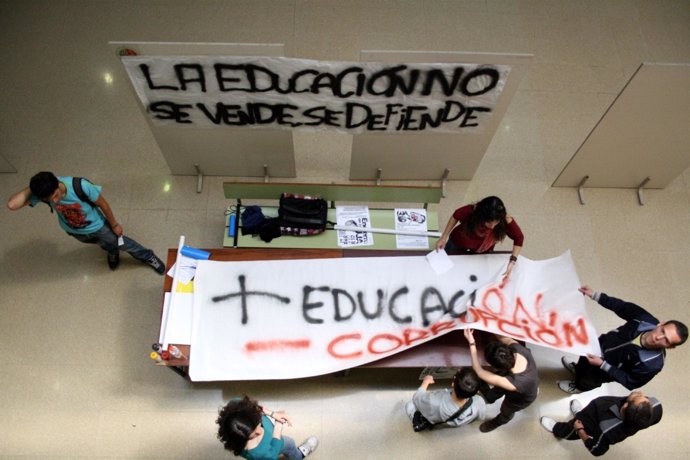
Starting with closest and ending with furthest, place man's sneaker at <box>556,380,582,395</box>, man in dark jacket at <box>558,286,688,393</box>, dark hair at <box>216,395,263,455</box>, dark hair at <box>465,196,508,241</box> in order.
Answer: dark hair at <box>216,395,263,455</box>, man in dark jacket at <box>558,286,688,393</box>, dark hair at <box>465,196,508,241</box>, man's sneaker at <box>556,380,582,395</box>

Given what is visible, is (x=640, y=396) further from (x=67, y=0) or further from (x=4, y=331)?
(x=67, y=0)

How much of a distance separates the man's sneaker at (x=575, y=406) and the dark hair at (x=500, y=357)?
3.81 feet

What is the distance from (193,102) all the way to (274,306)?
156 cm

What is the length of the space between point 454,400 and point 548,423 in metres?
1.04

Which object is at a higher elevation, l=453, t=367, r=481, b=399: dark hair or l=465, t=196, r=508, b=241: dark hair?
l=465, t=196, r=508, b=241: dark hair

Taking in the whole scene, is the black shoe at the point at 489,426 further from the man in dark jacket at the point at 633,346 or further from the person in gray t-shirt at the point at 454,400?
the man in dark jacket at the point at 633,346

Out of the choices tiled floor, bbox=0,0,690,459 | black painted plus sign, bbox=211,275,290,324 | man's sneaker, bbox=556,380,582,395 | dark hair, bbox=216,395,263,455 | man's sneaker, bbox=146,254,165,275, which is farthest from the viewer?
man's sneaker, bbox=146,254,165,275

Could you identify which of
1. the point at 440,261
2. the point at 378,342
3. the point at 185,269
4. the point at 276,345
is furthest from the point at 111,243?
the point at 440,261

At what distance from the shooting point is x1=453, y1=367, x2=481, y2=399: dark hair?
8.97 feet

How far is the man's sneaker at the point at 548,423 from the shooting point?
351 cm

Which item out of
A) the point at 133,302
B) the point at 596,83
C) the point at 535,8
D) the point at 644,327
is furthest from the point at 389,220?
the point at 535,8

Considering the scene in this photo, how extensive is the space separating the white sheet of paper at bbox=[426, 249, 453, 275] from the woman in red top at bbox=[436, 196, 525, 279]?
5 centimetres

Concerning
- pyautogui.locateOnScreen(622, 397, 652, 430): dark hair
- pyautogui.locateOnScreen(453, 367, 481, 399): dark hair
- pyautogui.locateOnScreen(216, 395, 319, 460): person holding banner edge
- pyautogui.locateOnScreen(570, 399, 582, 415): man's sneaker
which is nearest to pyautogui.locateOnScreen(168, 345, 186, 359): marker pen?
pyautogui.locateOnScreen(216, 395, 319, 460): person holding banner edge

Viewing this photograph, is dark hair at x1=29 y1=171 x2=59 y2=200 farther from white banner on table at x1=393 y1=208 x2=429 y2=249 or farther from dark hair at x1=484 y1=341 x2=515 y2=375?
dark hair at x1=484 y1=341 x2=515 y2=375
